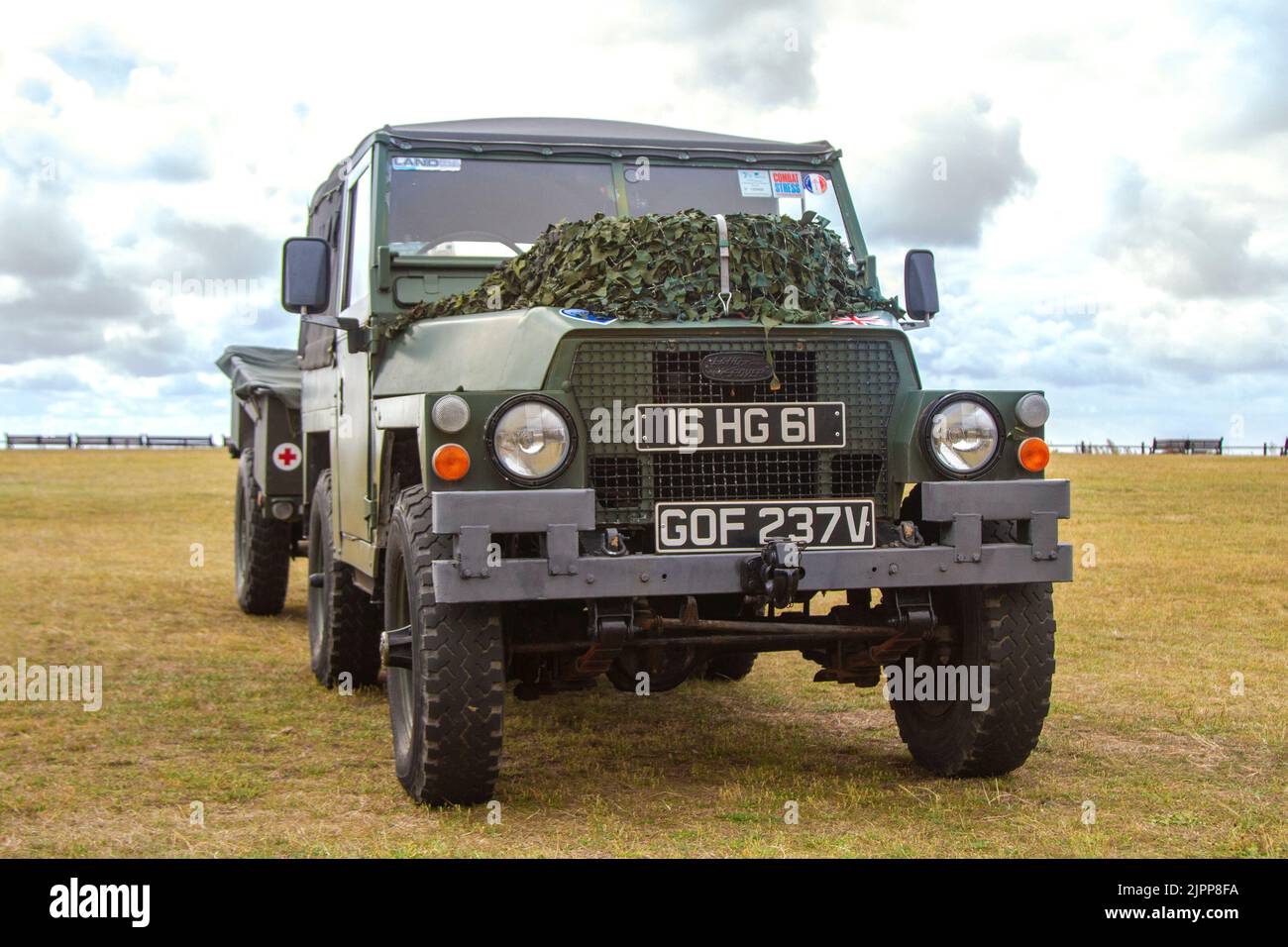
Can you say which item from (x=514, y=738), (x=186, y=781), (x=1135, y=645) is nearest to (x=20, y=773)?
(x=186, y=781)

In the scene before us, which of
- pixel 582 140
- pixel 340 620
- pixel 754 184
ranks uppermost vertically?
pixel 582 140

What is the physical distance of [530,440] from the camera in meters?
5.26

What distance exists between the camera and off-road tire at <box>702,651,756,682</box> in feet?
29.3

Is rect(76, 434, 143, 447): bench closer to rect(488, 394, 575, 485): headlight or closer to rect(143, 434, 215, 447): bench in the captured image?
rect(143, 434, 215, 447): bench

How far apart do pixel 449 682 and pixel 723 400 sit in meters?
1.46

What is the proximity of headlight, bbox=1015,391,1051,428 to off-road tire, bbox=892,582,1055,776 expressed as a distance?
641 mm

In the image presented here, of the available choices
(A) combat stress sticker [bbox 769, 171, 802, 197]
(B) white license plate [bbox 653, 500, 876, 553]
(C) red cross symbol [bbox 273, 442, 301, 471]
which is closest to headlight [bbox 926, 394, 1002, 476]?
(B) white license plate [bbox 653, 500, 876, 553]

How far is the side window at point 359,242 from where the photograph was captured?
715cm

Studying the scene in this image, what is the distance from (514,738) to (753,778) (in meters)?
1.53

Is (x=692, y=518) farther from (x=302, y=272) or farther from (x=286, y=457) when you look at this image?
(x=286, y=457)

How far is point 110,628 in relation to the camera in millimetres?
11430

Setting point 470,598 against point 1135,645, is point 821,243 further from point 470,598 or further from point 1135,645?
point 1135,645

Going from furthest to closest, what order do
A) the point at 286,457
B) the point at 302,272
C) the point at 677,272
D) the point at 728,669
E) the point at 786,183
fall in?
the point at 286,457, the point at 728,669, the point at 786,183, the point at 302,272, the point at 677,272

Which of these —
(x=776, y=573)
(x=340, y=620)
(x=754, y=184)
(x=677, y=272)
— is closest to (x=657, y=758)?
(x=776, y=573)
